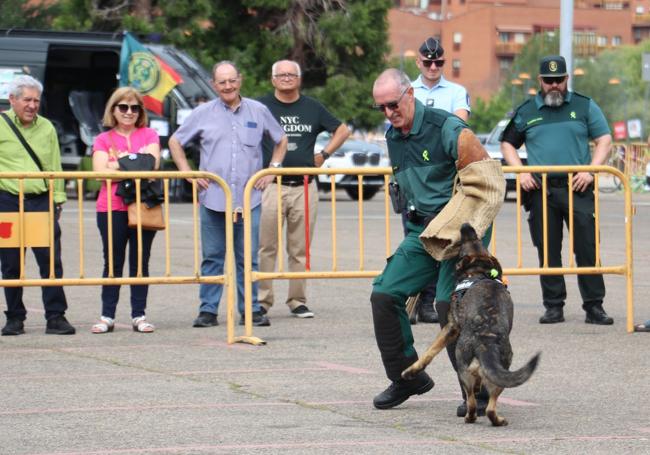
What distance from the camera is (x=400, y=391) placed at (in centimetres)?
754

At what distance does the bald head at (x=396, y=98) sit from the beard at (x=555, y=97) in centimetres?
396

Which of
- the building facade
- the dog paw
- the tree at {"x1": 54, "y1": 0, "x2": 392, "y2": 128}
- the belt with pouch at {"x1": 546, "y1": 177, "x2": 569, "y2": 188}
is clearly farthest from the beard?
the building facade

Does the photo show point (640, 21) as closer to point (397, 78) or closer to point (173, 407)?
point (397, 78)

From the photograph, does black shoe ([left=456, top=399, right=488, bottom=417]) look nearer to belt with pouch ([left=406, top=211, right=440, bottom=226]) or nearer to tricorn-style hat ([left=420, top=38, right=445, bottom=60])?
belt with pouch ([left=406, top=211, right=440, bottom=226])

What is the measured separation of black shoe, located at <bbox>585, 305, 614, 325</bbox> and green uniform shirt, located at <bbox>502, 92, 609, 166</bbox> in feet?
3.56


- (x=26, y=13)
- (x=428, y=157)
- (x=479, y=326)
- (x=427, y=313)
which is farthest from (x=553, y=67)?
(x=26, y=13)

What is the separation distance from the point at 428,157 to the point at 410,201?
0.29 m

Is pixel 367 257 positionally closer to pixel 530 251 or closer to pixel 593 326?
pixel 530 251

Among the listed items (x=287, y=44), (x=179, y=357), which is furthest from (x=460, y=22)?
(x=179, y=357)

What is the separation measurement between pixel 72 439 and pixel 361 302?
20.2 ft

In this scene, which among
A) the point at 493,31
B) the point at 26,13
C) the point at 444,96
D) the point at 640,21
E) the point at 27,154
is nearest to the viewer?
the point at 27,154

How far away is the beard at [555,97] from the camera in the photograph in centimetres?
1112

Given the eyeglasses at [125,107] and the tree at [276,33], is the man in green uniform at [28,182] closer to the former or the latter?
the eyeglasses at [125,107]

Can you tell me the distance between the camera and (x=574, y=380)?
846 centimetres
